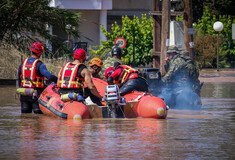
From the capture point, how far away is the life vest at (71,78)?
13102 millimetres

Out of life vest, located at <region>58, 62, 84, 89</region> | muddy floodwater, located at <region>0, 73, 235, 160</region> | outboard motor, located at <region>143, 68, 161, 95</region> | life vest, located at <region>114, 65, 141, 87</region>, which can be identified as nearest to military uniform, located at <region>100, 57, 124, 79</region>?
life vest, located at <region>114, 65, 141, 87</region>

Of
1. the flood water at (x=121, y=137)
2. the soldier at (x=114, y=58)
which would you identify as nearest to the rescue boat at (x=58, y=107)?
the flood water at (x=121, y=137)

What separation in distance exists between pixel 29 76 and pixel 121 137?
420cm

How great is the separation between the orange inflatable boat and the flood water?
21 cm

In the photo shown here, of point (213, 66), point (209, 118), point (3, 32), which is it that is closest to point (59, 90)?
point (209, 118)

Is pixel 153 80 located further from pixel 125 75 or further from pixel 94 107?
pixel 94 107

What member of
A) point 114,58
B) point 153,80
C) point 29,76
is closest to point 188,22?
point 153,80

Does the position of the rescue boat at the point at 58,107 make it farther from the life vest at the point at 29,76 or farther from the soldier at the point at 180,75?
the soldier at the point at 180,75

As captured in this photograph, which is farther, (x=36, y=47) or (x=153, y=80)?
(x=153, y=80)

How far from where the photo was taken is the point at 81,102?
13258 millimetres

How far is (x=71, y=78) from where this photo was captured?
13125mm

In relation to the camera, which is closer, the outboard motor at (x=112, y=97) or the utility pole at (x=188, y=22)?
the outboard motor at (x=112, y=97)

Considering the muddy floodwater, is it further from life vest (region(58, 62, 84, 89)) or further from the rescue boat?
life vest (region(58, 62, 84, 89))

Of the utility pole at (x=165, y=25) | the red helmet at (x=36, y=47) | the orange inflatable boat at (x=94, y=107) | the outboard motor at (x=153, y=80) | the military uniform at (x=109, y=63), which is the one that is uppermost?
the utility pole at (x=165, y=25)
